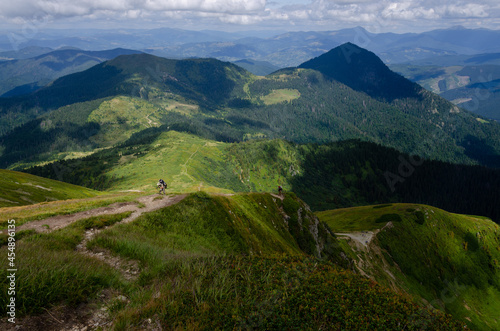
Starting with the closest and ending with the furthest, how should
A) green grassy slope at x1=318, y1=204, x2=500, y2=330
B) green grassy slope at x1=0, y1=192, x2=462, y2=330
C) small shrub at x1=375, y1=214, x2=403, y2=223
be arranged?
green grassy slope at x1=0, y1=192, x2=462, y2=330 < green grassy slope at x1=318, y1=204, x2=500, y2=330 < small shrub at x1=375, y1=214, x2=403, y2=223

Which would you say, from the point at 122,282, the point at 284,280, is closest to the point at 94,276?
the point at 122,282

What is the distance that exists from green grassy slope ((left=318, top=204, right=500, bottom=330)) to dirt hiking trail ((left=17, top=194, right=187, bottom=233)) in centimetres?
5861

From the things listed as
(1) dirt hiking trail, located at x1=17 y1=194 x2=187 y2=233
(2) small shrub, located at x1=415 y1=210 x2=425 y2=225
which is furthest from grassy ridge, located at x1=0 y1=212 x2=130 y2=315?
(2) small shrub, located at x1=415 y1=210 x2=425 y2=225

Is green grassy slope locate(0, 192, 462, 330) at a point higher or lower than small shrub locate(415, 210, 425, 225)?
higher

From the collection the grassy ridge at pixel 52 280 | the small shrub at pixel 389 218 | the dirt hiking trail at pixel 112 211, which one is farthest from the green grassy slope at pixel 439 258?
the grassy ridge at pixel 52 280

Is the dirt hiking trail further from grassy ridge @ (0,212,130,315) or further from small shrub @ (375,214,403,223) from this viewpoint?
small shrub @ (375,214,403,223)

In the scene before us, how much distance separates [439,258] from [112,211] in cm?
11151

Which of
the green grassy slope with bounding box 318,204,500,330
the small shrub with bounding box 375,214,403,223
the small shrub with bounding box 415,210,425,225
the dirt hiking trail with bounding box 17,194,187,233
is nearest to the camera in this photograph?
the dirt hiking trail with bounding box 17,194,187,233

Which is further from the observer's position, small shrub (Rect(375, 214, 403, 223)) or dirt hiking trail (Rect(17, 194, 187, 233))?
small shrub (Rect(375, 214, 403, 223))

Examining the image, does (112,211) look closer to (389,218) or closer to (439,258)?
(389,218)

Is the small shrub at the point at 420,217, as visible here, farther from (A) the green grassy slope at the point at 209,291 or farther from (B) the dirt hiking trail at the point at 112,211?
(A) the green grassy slope at the point at 209,291

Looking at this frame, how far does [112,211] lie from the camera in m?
25.8

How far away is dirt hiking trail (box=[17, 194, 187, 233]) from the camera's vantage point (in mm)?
19627

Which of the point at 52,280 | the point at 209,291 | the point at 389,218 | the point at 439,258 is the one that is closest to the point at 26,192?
the point at 52,280
